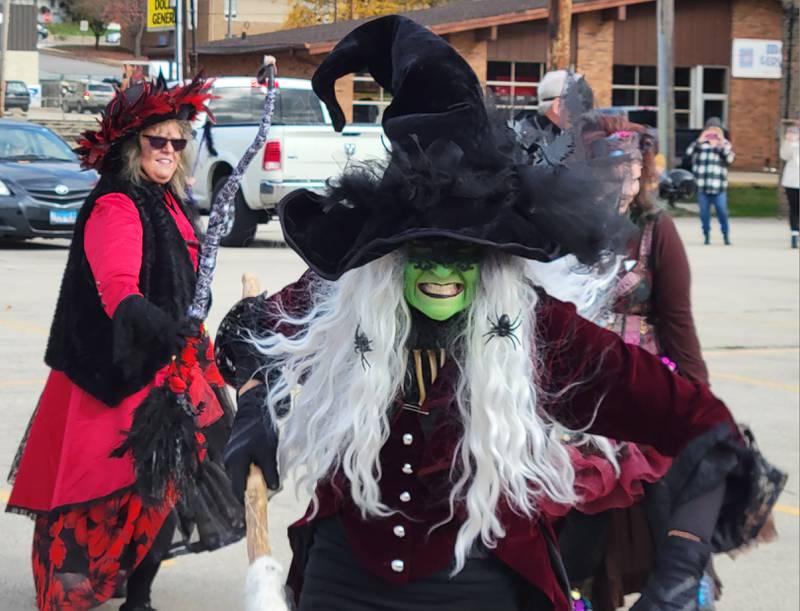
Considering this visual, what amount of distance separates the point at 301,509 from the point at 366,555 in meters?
3.81

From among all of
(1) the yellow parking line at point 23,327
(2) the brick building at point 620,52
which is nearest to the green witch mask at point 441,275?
(1) the yellow parking line at point 23,327

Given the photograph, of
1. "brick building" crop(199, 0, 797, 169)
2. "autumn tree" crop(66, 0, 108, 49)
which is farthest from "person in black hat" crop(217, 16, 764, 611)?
"autumn tree" crop(66, 0, 108, 49)

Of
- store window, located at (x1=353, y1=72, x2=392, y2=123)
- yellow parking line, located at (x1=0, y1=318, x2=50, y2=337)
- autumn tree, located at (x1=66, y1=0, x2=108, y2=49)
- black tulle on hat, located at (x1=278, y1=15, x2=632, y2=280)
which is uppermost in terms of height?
autumn tree, located at (x1=66, y1=0, x2=108, y2=49)

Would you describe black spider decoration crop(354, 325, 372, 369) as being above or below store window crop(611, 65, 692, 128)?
below

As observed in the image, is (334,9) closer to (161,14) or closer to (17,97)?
(17,97)

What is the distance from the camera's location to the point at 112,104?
4.93m

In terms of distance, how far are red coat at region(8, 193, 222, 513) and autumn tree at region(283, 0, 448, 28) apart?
43.1 m

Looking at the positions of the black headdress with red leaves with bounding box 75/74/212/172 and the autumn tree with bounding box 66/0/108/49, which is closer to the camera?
the black headdress with red leaves with bounding box 75/74/212/172

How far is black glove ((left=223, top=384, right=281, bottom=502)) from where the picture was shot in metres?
2.95

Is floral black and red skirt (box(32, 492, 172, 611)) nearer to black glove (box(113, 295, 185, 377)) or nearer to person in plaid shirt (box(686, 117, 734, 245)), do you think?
black glove (box(113, 295, 185, 377))

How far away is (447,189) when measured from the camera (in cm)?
273

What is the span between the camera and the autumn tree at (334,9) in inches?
1885

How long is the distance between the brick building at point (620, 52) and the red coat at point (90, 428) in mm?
28394

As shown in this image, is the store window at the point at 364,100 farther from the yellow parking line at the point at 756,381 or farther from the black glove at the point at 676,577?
the black glove at the point at 676,577
